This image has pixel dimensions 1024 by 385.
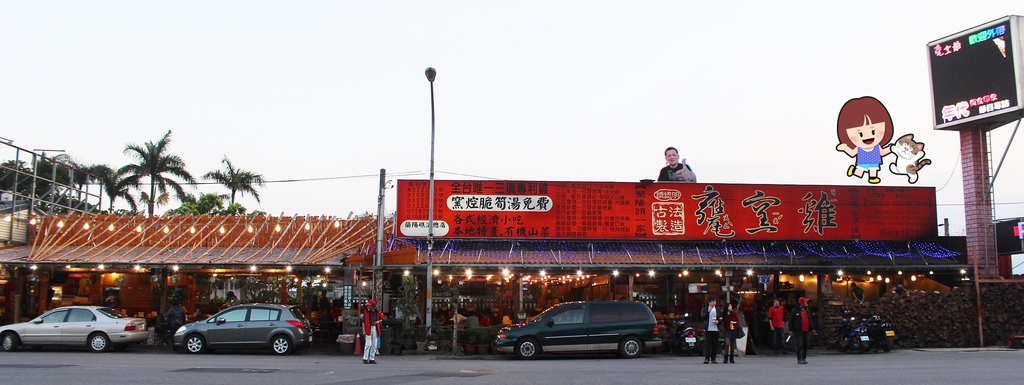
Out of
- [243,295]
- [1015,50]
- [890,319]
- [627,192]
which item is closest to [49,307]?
[243,295]

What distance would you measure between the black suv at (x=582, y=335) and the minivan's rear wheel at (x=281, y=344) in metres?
5.55

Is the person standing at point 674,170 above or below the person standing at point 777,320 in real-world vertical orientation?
above

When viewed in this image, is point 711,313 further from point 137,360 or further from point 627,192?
point 137,360

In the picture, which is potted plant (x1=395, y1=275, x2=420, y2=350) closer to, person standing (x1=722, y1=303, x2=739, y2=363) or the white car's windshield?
the white car's windshield

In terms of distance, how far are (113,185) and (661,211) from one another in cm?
3544

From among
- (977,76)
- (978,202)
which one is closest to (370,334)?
(978,202)

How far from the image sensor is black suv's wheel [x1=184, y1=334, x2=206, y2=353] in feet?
70.2

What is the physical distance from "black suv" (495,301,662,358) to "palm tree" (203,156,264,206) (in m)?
39.0

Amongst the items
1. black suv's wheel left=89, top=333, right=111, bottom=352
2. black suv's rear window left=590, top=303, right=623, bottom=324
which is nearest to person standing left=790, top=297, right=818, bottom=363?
black suv's rear window left=590, top=303, right=623, bottom=324

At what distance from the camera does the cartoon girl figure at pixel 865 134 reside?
87.4 ft

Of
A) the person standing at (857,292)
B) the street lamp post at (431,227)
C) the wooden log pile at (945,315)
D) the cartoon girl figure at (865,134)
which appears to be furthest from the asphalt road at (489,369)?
the cartoon girl figure at (865,134)

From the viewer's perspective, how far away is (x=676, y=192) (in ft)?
85.0

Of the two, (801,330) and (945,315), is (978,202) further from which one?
(801,330)

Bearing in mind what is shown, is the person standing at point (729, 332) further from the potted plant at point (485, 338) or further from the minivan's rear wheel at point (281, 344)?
the minivan's rear wheel at point (281, 344)
